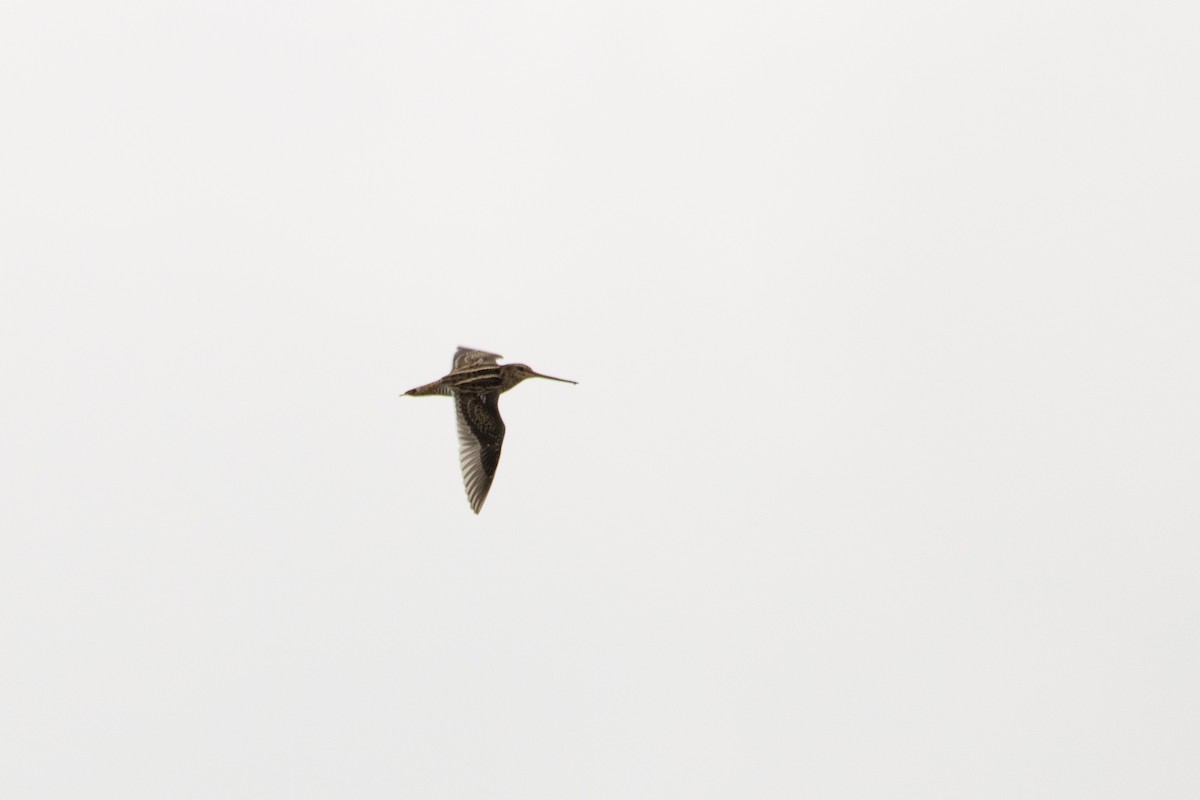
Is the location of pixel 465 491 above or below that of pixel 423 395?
below

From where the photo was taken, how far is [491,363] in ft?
120

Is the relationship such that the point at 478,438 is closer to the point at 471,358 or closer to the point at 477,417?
the point at 477,417

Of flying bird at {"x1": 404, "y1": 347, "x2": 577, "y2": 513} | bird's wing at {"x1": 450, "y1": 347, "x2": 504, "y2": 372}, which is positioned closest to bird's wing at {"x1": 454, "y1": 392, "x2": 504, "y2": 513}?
flying bird at {"x1": 404, "y1": 347, "x2": 577, "y2": 513}

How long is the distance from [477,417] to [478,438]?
49 centimetres

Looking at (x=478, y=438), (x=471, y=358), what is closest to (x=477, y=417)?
(x=478, y=438)

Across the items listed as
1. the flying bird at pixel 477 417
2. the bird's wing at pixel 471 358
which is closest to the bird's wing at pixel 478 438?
the flying bird at pixel 477 417

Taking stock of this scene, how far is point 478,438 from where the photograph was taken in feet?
116

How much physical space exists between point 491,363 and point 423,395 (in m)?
2.30

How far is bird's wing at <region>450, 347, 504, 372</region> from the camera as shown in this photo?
36.7 meters

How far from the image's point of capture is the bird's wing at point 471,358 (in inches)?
1444

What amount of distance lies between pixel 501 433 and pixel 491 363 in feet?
6.47

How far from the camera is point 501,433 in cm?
3562

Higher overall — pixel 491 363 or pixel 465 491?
pixel 491 363

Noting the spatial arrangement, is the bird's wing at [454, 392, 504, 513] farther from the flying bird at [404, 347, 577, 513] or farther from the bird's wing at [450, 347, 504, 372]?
the bird's wing at [450, 347, 504, 372]
